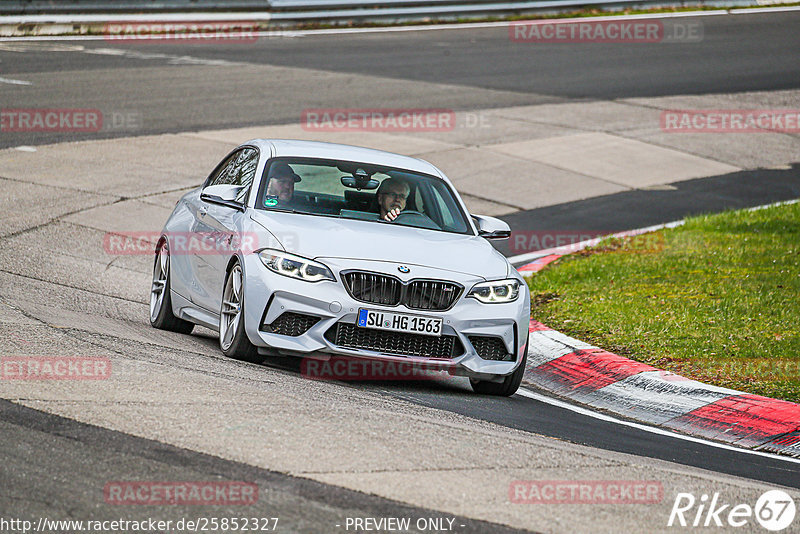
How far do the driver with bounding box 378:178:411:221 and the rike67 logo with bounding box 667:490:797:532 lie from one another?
3.87 m

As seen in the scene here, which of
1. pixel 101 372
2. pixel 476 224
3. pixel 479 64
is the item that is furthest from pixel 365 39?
pixel 101 372

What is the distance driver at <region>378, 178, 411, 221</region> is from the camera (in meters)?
9.04

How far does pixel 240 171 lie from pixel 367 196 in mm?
1181

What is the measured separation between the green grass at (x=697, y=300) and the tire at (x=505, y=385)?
4.53ft

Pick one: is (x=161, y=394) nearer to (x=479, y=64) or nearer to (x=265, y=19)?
(x=479, y=64)

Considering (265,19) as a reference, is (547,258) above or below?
below

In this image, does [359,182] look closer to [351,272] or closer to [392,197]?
[392,197]

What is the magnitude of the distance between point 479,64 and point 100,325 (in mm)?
19592

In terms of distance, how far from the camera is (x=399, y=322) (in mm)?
7859

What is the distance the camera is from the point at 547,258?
13.8 metres

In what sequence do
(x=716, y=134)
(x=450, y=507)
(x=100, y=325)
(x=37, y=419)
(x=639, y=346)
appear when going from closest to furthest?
(x=450, y=507)
(x=37, y=419)
(x=100, y=325)
(x=639, y=346)
(x=716, y=134)

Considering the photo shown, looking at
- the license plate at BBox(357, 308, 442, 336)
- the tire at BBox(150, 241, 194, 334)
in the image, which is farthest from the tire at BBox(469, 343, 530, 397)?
the tire at BBox(150, 241, 194, 334)

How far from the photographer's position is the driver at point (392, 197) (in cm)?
904

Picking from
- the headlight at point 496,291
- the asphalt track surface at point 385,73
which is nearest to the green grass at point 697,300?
the headlight at point 496,291
